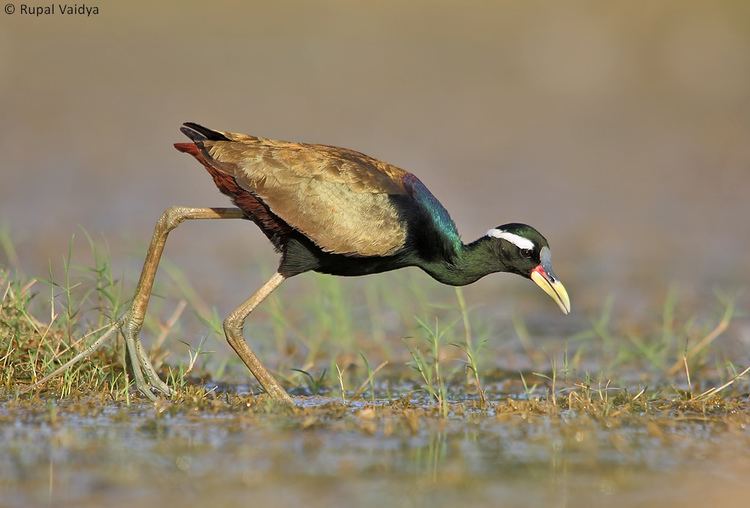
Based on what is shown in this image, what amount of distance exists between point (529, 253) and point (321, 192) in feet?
3.81

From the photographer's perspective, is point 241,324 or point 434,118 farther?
point 434,118

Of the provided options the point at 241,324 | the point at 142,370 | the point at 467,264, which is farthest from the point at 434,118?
the point at 142,370

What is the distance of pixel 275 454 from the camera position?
16.4 ft

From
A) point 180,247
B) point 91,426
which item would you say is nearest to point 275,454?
point 91,426

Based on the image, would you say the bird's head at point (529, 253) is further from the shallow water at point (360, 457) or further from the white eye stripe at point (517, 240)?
the shallow water at point (360, 457)

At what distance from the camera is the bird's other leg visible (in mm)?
6281

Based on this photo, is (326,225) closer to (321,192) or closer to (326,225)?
(326,225)

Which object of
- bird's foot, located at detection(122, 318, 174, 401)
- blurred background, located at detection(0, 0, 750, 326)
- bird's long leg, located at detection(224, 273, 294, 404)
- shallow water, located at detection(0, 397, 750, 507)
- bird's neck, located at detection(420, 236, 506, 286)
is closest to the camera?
shallow water, located at detection(0, 397, 750, 507)

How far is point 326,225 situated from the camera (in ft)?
20.7

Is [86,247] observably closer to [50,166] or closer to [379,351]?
[50,166]

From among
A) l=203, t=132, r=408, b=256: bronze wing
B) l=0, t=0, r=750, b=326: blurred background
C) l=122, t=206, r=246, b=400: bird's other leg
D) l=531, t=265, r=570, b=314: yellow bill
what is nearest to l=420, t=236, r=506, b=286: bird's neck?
l=531, t=265, r=570, b=314: yellow bill

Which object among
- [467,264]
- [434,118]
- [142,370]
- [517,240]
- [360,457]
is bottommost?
[360,457]

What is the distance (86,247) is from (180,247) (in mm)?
825

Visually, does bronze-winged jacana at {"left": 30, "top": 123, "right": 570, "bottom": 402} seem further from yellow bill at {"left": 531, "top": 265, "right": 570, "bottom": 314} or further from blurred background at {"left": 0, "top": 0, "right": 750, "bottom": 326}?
blurred background at {"left": 0, "top": 0, "right": 750, "bottom": 326}
